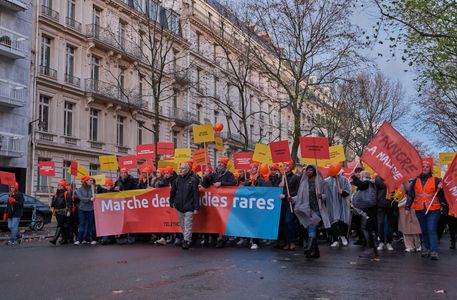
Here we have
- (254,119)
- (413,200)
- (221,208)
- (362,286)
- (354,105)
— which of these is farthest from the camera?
(254,119)

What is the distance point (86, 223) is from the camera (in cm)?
1441

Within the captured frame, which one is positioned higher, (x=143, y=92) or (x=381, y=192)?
(x=143, y=92)

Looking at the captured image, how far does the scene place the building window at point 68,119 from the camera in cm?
3516

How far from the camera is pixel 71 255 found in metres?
11.1

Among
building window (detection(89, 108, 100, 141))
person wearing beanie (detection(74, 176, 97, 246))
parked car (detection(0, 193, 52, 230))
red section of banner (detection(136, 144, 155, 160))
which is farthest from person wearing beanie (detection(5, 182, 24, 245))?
building window (detection(89, 108, 100, 141))

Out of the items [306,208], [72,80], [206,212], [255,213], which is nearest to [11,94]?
[72,80]

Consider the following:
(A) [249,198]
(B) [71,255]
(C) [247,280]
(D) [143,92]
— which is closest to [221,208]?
(A) [249,198]

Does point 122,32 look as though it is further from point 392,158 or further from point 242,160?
point 392,158

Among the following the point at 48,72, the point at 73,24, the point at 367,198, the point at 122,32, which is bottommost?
the point at 367,198


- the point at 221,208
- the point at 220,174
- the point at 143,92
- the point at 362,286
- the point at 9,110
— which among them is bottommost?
the point at 362,286

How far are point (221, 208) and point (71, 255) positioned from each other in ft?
11.3

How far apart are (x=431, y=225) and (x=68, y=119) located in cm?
2929

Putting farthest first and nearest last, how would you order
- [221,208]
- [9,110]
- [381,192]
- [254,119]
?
[254,119]
[9,110]
[221,208]
[381,192]

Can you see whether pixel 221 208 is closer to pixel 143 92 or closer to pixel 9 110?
pixel 9 110
